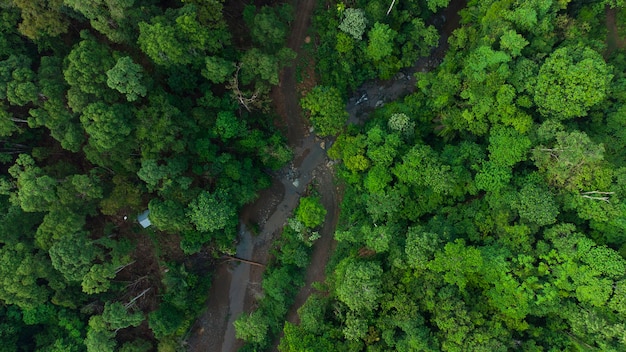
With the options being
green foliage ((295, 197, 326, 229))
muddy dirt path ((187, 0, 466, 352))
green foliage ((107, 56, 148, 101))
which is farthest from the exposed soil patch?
green foliage ((107, 56, 148, 101))

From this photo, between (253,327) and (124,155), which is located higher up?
(124,155)

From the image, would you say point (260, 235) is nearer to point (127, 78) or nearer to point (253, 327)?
point (253, 327)

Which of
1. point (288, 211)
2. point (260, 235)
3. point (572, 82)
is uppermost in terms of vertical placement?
point (572, 82)

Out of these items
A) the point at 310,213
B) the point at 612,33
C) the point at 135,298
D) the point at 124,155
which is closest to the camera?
the point at 124,155

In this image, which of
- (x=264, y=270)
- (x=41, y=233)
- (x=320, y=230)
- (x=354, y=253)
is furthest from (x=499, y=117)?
(x=41, y=233)

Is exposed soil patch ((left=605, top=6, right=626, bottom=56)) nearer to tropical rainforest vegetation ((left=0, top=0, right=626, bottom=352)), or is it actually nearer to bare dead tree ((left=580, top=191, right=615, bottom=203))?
tropical rainforest vegetation ((left=0, top=0, right=626, bottom=352))

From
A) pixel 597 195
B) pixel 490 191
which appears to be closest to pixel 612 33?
pixel 597 195

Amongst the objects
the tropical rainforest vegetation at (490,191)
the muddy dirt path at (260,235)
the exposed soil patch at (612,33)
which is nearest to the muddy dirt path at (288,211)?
the muddy dirt path at (260,235)
